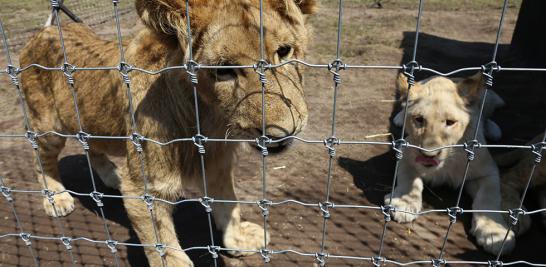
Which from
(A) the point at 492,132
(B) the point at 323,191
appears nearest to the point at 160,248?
(B) the point at 323,191

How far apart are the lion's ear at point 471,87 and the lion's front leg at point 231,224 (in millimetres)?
1764

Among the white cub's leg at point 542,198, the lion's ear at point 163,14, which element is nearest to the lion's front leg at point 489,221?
the white cub's leg at point 542,198

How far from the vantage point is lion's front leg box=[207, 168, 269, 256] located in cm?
280

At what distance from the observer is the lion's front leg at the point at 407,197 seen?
3.15 metres

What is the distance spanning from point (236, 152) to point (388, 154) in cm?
203

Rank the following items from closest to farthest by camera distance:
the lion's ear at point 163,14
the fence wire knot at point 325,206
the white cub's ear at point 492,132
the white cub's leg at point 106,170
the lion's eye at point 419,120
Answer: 1. the lion's ear at point 163,14
2. the fence wire knot at point 325,206
3. the lion's eye at point 419,120
4. the white cub's leg at point 106,170
5. the white cub's ear at point 492,132

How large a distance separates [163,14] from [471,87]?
2282mm

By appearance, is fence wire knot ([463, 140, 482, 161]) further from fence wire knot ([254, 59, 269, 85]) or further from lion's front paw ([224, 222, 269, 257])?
lion's front paw ([224, 222, 269, 257])

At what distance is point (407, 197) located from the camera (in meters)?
3.25

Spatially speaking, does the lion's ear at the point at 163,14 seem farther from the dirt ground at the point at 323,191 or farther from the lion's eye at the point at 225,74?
the dirt ground at the point at 323,191

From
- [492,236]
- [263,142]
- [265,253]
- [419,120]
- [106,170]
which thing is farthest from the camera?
[106,170]

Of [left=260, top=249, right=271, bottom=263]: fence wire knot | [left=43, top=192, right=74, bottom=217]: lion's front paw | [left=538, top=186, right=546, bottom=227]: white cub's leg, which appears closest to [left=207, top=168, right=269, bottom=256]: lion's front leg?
[left=260, top=249, right=271, bottom=263]: fence wire knot

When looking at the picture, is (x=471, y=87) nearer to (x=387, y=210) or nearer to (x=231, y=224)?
(x=387, y=210)

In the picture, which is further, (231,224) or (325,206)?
(231,224)
